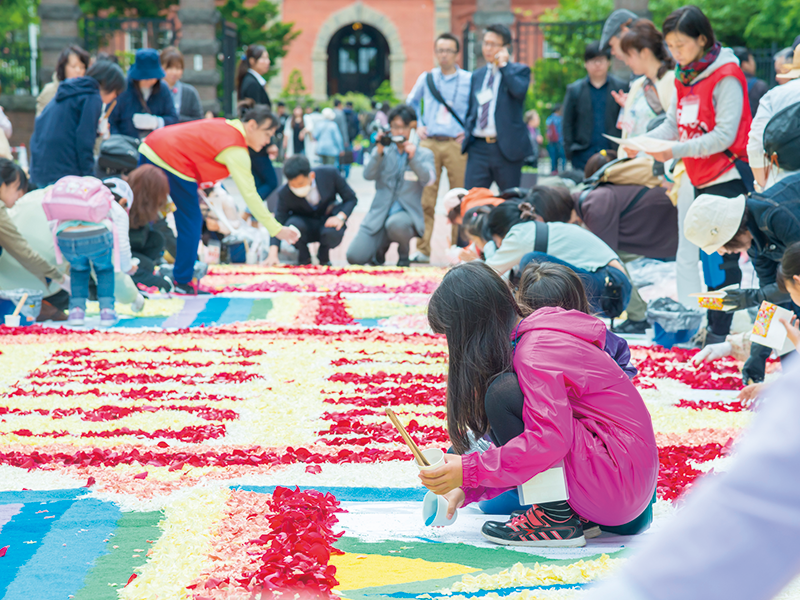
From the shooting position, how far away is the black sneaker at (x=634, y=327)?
5820 mm

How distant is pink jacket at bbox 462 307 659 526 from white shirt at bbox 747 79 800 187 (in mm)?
2458

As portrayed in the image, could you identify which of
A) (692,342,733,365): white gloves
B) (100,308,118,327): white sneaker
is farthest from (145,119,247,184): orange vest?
(692,342,733,365): white gloves

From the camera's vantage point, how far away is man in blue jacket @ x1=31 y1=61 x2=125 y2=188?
692 cm

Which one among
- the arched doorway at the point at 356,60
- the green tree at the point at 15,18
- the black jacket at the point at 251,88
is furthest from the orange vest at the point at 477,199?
the arched doorway at the point at 356,60

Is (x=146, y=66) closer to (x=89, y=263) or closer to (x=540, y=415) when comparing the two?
(x=89, y=263)

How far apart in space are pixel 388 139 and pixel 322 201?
870 millimetres

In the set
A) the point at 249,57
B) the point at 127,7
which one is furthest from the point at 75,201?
the point at 127,7

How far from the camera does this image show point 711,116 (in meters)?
5.26

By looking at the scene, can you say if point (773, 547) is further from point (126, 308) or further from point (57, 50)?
point (57, 50)

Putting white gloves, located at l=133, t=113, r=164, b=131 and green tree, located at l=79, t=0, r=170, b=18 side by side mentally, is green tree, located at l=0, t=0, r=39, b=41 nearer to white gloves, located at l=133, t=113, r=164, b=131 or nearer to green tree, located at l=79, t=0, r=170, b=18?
green tree, located at l=79, t=0, r=170, b=18

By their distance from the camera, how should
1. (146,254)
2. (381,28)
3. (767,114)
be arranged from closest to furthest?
1. (767,114)
2. (146,254)
3. (381,28)

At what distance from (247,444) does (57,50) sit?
45.4ft

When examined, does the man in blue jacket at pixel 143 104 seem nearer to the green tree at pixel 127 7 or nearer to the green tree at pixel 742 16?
the green tree at pixel 127 7

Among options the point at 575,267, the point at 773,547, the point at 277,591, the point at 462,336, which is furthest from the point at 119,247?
the point at 773,547
